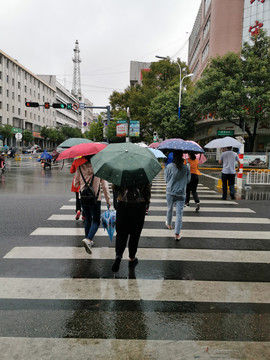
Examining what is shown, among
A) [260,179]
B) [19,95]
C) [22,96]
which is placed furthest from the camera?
[22,96]

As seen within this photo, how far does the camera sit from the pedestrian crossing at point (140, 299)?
105 inches

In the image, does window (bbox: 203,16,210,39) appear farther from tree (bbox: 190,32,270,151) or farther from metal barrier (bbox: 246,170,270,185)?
metal barrier (bbox: 246,170,270,185)

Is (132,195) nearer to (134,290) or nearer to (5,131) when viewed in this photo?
(134,290)

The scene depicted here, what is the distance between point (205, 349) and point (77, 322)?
126 cm

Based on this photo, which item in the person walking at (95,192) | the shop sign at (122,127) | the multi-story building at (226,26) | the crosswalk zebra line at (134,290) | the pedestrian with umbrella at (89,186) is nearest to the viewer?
the crosswalk zebra line at (134,290)

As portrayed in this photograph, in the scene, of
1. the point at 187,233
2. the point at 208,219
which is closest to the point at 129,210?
the point at 187,233

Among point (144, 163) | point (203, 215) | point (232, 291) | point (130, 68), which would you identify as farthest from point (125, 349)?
point (130, 68)

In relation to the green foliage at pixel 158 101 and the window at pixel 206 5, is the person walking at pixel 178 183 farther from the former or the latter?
the window at pixel 206 5

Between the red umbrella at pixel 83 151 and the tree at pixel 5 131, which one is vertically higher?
the tree at pixel 5 131

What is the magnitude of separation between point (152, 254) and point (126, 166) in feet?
6.55

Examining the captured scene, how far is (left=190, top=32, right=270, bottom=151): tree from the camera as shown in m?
25.2

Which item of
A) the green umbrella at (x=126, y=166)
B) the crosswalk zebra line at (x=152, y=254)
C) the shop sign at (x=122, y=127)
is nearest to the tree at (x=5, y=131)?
the shop sign at (x=122, y=127)

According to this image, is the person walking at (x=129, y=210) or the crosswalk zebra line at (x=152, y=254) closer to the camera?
the person walking at (x=129, y=210)

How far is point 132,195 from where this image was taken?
13.0ft
